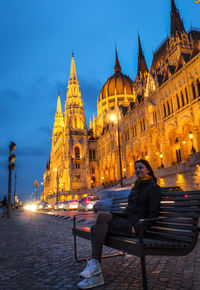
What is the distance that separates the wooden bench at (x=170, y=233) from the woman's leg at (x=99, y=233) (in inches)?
5.5

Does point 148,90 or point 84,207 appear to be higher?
point 148,90

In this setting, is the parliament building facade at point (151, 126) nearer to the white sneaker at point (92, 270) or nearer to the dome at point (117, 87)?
the dome at point (117, 87)

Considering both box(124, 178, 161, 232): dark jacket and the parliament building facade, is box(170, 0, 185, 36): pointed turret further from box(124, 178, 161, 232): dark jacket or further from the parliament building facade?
box(124, 178, 161, 232): dark jacket

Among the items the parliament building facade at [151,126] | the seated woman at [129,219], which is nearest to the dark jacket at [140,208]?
the seated woman at [129,219]

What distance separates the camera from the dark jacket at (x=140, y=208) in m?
3.54

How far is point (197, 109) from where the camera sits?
28.7 m

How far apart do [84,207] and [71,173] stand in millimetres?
39261

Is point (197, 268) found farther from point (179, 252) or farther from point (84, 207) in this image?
point (84, 207)

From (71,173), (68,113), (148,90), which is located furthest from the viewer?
(68,113)

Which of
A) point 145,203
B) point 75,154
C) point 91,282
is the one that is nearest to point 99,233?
point 91,282

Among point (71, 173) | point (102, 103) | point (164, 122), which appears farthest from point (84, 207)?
point (102, 103)

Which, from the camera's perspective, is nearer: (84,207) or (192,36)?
(84,207)

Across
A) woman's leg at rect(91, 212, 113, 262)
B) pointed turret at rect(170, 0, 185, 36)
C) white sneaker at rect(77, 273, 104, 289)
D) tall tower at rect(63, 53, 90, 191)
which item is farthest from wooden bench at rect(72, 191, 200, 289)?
tall tower at rect(63, 53, 90, 191)

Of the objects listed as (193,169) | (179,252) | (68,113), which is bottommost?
(179,252)
